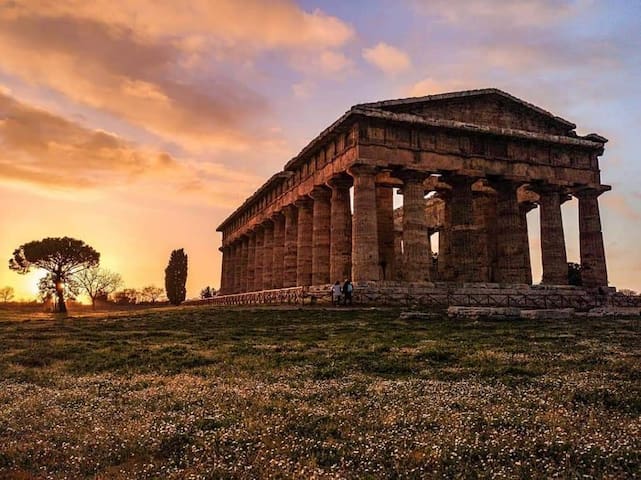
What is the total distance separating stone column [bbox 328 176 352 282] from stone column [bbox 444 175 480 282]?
7874 millimetres

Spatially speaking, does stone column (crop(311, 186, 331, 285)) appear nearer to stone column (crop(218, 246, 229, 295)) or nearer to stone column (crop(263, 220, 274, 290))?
stone column (crop(263, 220, 274, 290))

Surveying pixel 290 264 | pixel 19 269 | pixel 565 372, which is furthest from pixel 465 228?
pixel 19 269

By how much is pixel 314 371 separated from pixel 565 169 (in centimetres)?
3813

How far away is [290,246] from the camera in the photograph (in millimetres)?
49250

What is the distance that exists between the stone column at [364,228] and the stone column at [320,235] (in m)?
6.96

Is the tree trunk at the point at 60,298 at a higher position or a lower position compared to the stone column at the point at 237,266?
lower

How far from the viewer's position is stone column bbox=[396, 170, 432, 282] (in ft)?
118

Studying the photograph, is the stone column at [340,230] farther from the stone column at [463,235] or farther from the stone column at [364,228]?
the stone column at [463,235]

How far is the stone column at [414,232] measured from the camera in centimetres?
3603

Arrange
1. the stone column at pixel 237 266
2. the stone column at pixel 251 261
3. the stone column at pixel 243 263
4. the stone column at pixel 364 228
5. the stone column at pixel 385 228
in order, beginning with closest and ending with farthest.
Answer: the stone column at pixel 364 228, the stone column at pixel 385 228, the stone column at pixel 251 261, the stone column at pixel 243 263, the stone column at pixel 237 266

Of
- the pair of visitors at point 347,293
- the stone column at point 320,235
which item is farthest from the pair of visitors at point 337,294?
the stone column at point 320,235

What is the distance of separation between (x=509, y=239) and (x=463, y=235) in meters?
4.96

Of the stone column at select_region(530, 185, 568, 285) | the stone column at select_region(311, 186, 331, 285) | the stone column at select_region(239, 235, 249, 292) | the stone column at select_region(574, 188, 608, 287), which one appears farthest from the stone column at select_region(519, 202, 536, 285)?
the stone column at select_region(239, 235, 249, 292)

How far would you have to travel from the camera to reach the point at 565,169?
41875 millimetres
